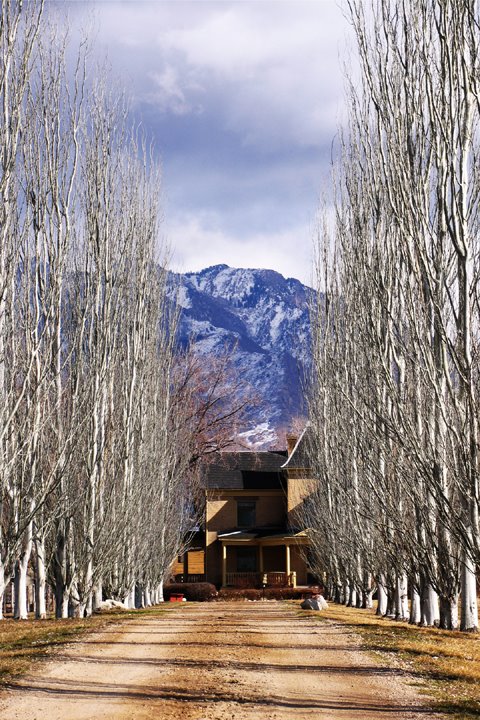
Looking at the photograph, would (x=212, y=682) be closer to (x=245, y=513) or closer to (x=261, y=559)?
(x=261, y=559)

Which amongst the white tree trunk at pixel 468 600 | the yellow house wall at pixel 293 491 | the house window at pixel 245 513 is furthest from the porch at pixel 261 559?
the white tree trunk at pixel 468 600

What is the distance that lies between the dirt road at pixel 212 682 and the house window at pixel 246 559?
3083 cm

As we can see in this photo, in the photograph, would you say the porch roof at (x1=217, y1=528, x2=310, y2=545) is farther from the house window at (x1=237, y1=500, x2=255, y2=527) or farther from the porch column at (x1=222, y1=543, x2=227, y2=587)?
the house window at (x1=237, y1=500, x2=255, y2=527)

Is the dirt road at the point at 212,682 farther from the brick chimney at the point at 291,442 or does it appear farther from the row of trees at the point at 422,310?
the brick chimney at the point at 291,442

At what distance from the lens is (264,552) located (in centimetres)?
4422

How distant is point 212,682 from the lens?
885cm

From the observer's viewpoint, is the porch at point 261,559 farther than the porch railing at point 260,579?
Yes

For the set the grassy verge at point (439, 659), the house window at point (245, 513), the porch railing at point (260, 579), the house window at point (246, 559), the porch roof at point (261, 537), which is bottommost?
the porch railing at point (260, 579)

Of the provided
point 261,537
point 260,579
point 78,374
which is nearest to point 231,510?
point 261,537

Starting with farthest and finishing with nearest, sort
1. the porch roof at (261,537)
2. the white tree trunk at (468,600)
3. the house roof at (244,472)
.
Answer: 1. the house roof at (244,472)
2. the porch roof at (261,537)
3. the white tree trunk at (468,600)

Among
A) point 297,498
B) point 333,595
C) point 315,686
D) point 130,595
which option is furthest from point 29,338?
point 297,498

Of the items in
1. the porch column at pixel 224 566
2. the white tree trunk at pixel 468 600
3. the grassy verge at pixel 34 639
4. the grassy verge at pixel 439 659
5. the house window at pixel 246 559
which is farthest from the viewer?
the house window at pixel 246 559

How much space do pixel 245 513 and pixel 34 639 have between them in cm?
3242

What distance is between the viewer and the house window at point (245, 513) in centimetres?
4500
